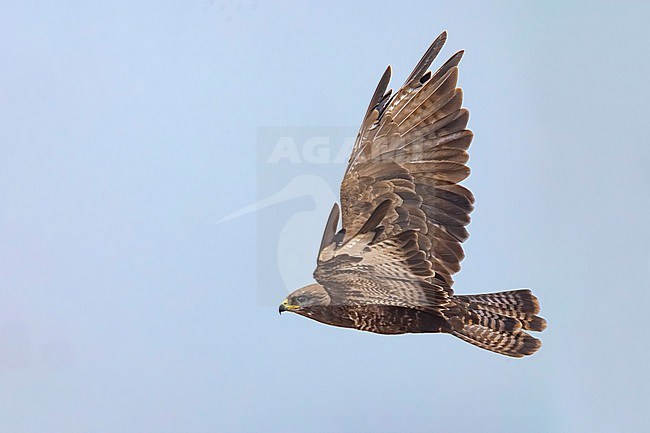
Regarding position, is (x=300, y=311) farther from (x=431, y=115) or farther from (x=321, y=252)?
(x=431, y=115)

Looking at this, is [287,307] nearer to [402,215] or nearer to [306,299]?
[306,299]

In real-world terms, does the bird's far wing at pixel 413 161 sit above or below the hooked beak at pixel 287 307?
above

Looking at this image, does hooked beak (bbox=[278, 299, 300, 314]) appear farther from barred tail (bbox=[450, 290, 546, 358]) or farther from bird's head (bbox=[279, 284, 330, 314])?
barred tail (bbox=[450, 290, 546, 358])

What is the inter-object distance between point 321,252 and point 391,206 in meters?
0.23

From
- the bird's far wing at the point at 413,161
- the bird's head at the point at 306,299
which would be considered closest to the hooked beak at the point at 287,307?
the bird's head at the point at 306,299

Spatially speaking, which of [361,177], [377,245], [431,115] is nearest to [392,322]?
[377,245]

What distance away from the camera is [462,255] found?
2201 millimetres

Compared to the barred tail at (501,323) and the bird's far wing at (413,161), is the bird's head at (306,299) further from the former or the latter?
the barred tail at (501,323)

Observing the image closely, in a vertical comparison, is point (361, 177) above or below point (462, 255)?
above

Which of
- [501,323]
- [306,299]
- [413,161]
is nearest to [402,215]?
[413,161]

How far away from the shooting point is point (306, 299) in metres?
2.17

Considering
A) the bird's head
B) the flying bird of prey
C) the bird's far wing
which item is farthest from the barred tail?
the bird's head

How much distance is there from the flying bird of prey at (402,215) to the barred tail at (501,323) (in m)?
0.10

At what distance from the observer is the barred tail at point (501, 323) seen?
7.50 ft
